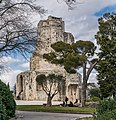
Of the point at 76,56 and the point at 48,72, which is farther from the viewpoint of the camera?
the point at 48,72

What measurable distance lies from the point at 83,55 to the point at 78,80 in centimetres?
2548

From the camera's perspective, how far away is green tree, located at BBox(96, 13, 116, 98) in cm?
4006

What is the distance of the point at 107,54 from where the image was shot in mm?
41469

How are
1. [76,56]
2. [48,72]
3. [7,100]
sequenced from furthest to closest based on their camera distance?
[48,72] → [76,56] → [7,100]

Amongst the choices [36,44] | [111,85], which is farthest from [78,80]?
[36,44]

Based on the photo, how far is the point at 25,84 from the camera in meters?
66.8

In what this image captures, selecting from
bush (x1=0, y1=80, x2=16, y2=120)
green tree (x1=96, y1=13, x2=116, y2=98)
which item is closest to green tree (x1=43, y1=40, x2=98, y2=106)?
green tree (x1=96, y1=13, x2=116, y2=98)

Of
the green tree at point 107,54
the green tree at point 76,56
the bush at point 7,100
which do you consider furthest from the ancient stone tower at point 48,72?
the bush at point 7,100

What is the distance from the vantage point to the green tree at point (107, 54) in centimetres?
4006

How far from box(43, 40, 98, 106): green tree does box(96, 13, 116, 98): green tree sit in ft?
5.46

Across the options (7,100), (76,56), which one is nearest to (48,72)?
(76,56)

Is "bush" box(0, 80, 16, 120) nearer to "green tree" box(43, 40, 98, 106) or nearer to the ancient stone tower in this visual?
"green tree" box(43, 40, 98, 106)

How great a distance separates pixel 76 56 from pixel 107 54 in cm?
374

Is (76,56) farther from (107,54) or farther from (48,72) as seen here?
(48,72)
